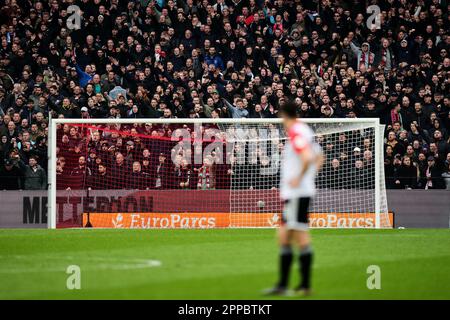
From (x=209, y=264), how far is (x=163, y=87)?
12.6 meters

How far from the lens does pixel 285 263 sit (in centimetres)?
954

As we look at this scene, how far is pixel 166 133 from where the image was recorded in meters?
23.0

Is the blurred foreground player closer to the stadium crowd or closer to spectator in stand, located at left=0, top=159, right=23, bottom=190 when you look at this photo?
the stadium crowd

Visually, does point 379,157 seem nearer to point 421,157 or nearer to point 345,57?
point 421,157

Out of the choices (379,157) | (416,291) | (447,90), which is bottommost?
(416,291)

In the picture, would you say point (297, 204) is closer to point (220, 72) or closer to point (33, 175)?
point (33, 175)

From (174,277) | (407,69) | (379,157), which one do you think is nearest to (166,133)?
(379,157)

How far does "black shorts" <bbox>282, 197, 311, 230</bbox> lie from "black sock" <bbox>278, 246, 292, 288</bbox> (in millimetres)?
246

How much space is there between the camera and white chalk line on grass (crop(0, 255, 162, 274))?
12094 mm

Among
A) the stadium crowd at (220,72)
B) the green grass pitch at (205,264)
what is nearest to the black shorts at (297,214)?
the green grass pitch at (205,264)

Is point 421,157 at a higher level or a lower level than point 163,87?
lower

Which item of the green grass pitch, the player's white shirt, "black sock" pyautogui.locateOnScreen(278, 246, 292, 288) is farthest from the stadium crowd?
"black sock" pyautogui.locateOnScreen(278, 246, 292, 288)

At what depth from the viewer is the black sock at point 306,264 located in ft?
31.1

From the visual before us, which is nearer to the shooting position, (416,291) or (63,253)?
(416,291)
